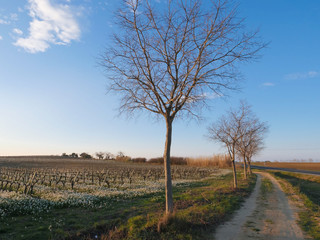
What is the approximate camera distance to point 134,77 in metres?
9.23

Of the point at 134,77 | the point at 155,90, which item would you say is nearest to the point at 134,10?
the point at 134,77

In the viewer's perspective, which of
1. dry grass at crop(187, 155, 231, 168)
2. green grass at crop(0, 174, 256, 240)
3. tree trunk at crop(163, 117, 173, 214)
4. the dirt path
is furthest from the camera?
dry grass at crop(187, 155, 231, 168)

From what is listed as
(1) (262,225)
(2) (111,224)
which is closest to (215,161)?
(1) (262,225)

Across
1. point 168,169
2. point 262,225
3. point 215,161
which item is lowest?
point 262,225

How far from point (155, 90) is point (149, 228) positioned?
524cm

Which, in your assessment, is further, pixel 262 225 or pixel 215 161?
pixel 215 161

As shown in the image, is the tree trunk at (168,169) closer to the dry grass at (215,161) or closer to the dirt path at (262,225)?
the dirt path at (262,225)

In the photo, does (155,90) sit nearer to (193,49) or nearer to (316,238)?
(193,49)

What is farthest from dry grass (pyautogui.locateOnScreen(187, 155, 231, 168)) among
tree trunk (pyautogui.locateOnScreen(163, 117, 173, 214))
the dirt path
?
tree trunk (pyautogui.locateOnScreen(163, 117, 173, 214))

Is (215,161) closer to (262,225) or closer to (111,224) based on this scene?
(262,225)

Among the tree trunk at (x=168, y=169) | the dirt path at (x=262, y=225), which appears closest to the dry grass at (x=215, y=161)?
the dirt path at (x=262, y=225)

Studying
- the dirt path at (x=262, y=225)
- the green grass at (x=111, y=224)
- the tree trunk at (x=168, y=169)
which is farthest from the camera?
the tree trunk at (x=168, y=169)

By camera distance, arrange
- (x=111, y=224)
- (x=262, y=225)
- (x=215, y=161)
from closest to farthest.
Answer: (x=262, y=225) < (x=111, y=224) < (x=215, y=161)

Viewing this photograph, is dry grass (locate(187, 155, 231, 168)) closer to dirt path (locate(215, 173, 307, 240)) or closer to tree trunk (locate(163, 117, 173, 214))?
Answer: dirt path (locate(215, 173, 307, 240))
